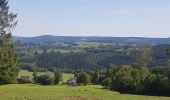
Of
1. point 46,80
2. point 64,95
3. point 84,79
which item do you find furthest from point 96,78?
point 64,95

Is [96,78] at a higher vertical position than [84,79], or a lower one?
lower

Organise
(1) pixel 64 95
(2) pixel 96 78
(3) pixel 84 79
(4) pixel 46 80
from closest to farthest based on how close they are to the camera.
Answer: (1) pixel 64 95 → (4) pixel 46 80 → (3) pixel 84 79 → (2) pixel 96 78

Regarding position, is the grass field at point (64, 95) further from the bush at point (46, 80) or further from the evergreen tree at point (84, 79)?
the evergreen tree at point (84, 79)

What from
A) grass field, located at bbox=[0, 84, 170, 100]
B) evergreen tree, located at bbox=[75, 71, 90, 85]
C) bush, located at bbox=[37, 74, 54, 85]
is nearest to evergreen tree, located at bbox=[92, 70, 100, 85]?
evergreen tree, located at bbox=[75, 71, 90, 85]

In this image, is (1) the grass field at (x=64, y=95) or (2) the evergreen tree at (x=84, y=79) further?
(2) the evergreen tree at (x=84, y=79)

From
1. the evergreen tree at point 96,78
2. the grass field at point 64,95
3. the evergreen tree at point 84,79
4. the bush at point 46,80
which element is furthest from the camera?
the evergreen tree at point 96,78

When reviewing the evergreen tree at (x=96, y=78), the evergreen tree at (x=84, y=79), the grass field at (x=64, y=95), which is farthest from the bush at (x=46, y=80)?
the grass field at (x=64, y=95)

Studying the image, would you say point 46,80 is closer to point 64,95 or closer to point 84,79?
point 84,79

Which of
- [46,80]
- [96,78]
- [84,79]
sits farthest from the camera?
[96,78]

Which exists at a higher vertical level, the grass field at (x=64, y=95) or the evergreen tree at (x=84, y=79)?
the grass field at (x=64, y=95)

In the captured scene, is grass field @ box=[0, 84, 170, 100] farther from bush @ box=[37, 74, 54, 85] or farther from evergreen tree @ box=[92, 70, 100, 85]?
evergreen tree @ box=[92, 70, 100, 85]

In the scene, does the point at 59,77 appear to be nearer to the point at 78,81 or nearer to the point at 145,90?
the point at 78,81

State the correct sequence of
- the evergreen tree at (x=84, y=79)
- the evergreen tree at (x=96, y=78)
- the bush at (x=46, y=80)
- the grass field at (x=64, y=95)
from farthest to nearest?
the evergreen tree at (x=96, y=78), the evergreen tree at (x=84, y=79), the bush at (x=46, y=80), the grass field at (x=64, y=95)

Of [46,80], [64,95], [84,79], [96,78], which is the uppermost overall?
[64,95]
